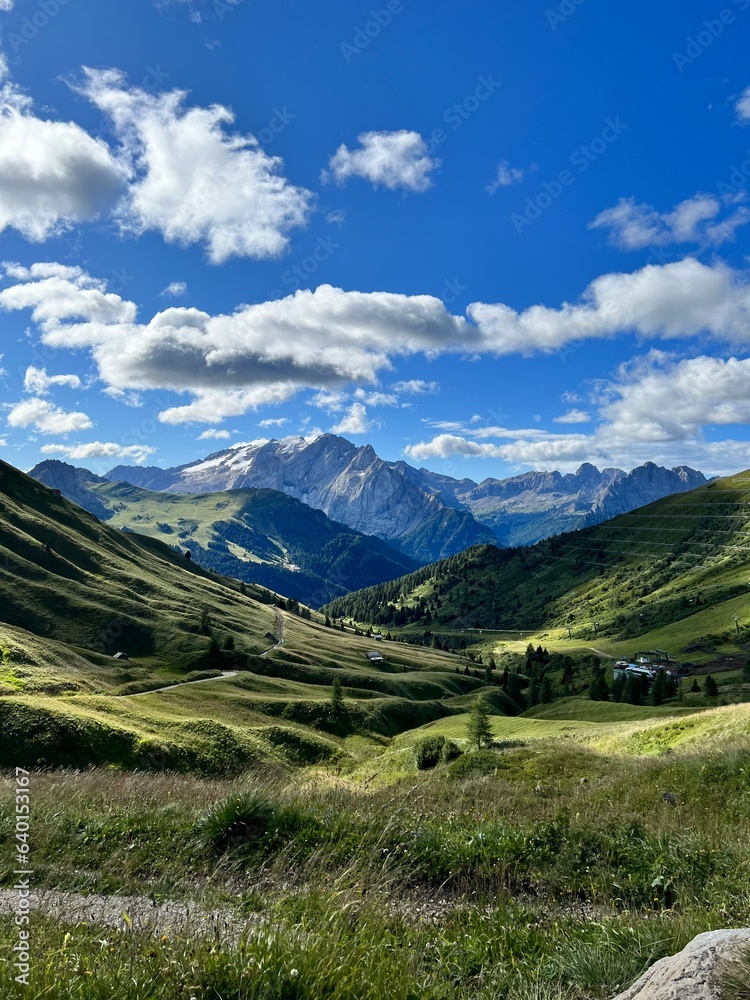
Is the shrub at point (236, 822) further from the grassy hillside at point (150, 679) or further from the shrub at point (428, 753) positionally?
the grassy hillside at point (150, 679)

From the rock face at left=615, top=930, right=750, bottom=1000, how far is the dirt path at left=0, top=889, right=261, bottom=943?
12.1 ft

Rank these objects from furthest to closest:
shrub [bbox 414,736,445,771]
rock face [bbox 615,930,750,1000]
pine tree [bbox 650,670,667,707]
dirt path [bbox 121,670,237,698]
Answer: pine tree [bbox 650,670,667,707]
dirt path [bbox 121,670,237,698]
shrub [bbox 414,736,445,771]
rock face [bbox 615,930,750,1000]

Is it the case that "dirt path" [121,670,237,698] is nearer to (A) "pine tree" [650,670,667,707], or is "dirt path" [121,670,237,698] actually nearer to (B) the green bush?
(B) the green bush

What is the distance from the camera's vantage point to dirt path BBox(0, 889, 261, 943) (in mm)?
5516

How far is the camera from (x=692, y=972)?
4031mm

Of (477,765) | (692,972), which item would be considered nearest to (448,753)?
(477,765)

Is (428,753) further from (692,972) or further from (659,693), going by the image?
(659,693)

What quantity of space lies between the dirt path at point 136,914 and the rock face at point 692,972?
369 centimetres

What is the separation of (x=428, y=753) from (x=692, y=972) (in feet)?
161

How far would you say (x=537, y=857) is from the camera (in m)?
9.48

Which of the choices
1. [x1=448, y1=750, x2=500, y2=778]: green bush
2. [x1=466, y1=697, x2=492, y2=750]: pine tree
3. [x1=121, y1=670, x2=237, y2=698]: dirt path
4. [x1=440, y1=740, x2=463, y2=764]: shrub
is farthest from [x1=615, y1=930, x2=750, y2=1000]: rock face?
[x1=121, y1=670, x2=237, y2=698]: dirt path

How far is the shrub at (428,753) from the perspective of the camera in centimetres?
4688

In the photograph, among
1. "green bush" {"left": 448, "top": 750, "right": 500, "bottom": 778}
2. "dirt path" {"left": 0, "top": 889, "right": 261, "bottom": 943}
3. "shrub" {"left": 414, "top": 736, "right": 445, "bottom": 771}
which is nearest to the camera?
"dirt path" {"left": 0, "top": 889, "right": 261, "bottom": 943}

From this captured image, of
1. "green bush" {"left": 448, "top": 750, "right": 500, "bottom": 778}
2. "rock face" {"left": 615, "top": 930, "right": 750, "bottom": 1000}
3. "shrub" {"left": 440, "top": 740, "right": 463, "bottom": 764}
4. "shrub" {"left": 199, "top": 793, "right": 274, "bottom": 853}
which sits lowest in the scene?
"shrub" {"left": 440, "top": 740, "right": 463, "bottom": 764}
